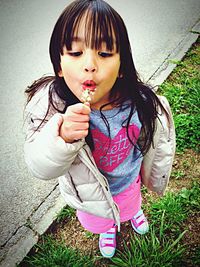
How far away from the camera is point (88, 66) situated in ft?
3.44

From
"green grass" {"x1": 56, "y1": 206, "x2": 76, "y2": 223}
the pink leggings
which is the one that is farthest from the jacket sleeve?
"green grass" {"x1": 56, "y1": 206, "x2": 76, "y2": 223}

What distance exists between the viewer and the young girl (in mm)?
1083

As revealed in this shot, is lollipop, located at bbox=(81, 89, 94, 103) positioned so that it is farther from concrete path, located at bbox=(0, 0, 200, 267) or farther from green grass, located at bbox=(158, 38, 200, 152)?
green grass, located at bbox=(158, 38, 200, 152)

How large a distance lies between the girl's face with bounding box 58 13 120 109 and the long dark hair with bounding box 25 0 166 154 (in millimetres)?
23

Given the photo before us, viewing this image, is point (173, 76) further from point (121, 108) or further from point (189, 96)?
point (121, 108)

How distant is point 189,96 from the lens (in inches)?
122

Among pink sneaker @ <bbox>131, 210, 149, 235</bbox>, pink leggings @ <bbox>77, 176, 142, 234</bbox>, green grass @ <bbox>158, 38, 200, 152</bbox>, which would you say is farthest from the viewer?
green grass @ <bbox>158, 38, 200, 152</bbox>

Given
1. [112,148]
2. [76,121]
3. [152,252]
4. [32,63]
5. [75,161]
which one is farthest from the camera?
A: [32,63]

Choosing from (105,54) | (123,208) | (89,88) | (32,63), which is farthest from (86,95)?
(32,63)

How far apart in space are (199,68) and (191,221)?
2.13 metres

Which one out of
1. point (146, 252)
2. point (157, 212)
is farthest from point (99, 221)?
point (157, 212)

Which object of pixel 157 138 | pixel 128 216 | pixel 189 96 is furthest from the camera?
pixel 189 96

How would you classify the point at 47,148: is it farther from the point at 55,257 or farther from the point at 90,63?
the point at 55,257

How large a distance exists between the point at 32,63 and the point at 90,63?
3.23 metres
